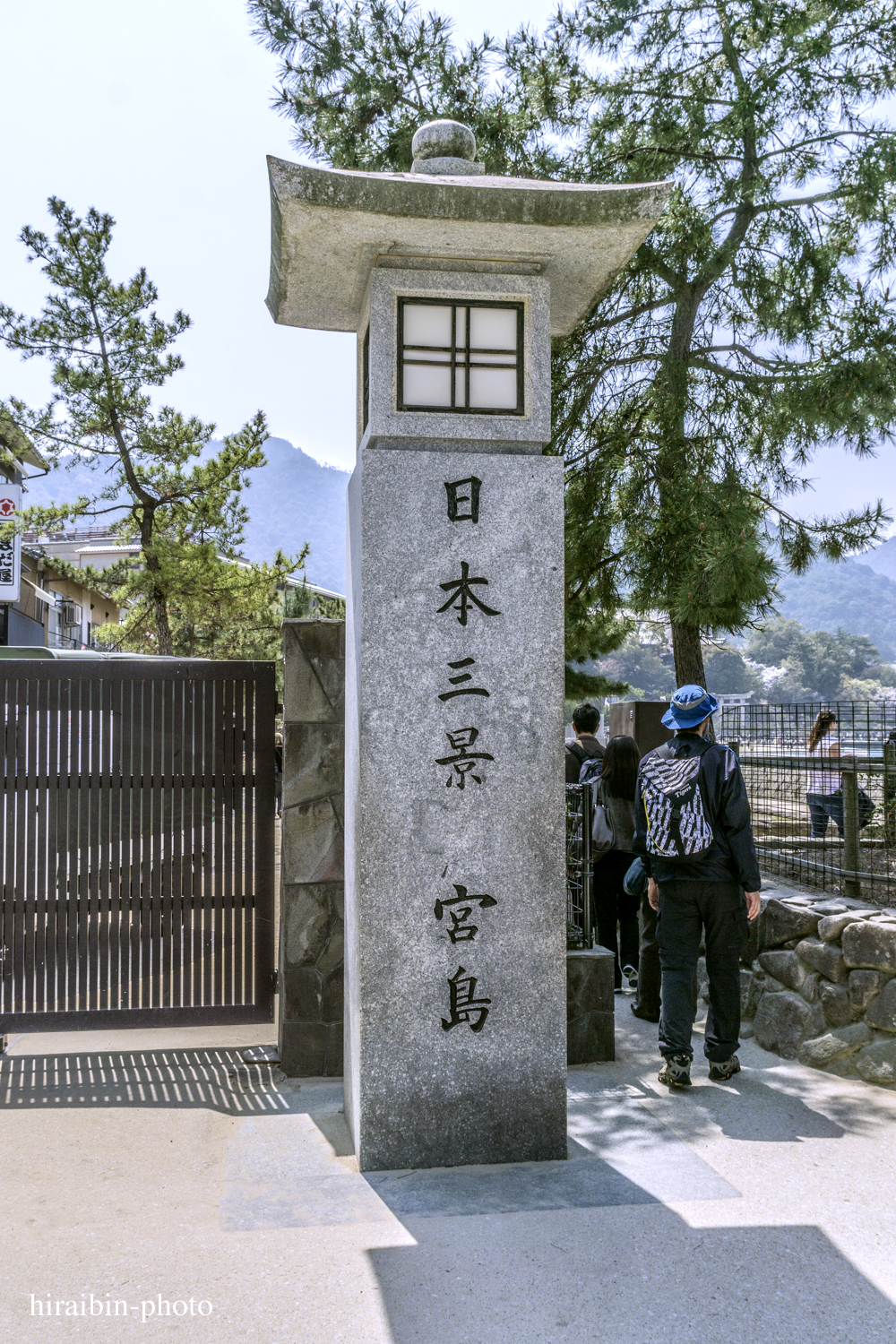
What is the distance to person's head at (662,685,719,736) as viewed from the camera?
4660mm

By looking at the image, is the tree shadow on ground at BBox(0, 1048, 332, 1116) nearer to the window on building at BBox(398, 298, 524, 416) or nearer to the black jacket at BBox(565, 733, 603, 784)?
the black jacket at BBox(565, 733, 603, 784)

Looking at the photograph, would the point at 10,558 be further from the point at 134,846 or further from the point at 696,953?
the point at 696,953

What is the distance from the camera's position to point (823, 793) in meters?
5.84

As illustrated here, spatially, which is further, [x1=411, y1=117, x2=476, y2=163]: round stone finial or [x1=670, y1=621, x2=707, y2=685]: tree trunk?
[x1=670, y1=621, x2=707, y2=685]: tree trunk

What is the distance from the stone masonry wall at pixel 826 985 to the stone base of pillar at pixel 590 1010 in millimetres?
847

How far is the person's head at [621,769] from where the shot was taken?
6211mm

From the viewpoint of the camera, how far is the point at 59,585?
39.6 m

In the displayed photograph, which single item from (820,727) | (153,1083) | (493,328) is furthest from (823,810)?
(153,1083)

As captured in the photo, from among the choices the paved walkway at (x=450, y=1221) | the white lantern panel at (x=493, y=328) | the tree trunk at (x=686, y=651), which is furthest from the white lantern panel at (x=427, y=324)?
the tree trunk at (x=686, y=651)

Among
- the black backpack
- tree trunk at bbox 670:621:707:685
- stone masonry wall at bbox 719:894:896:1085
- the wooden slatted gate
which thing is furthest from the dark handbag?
tree trunk at bbox 670:621:707:685

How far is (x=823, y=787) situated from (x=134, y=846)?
149 inches

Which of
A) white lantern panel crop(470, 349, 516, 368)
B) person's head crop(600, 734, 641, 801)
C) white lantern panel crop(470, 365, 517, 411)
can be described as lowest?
person's head crop(600, 734, 641, 801)

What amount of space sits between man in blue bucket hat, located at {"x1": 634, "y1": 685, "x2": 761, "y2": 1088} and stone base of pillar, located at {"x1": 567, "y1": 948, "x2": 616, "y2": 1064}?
360mm

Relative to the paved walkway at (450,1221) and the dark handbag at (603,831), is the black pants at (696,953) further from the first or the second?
the dark handbag at (603,831)
